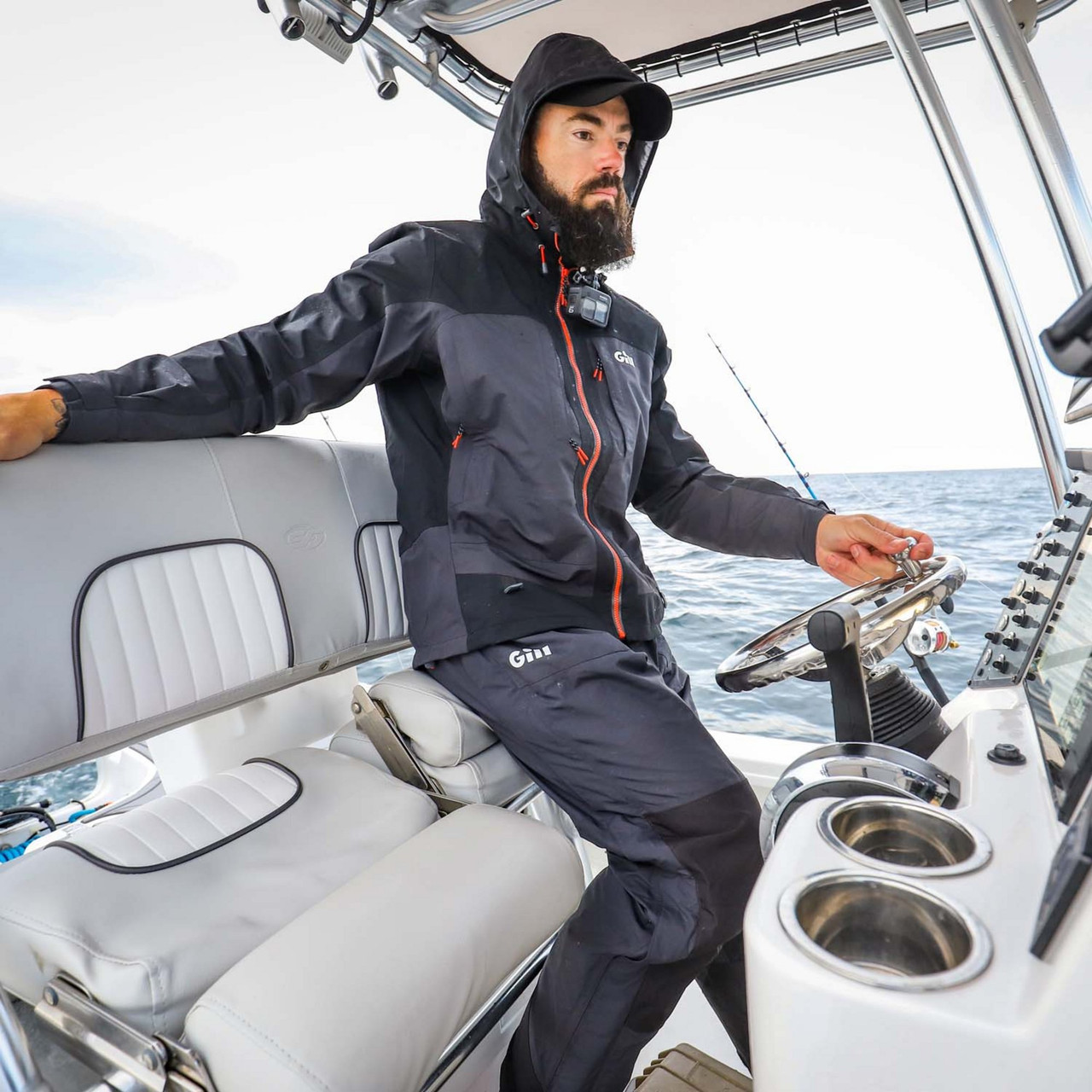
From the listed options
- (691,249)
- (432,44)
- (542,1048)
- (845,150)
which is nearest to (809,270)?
(845,150)

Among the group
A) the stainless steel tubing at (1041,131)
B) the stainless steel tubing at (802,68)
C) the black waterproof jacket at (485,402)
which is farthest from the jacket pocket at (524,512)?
the stainless steel tubing at (802,68)

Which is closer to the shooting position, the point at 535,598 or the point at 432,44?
the point at 535,598

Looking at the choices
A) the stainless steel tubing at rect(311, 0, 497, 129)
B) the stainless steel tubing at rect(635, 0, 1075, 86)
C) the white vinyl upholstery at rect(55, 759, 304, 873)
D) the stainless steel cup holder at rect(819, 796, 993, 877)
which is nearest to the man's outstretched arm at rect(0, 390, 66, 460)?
the white vinyl upholstery at rect(55, 759, 304, 873)

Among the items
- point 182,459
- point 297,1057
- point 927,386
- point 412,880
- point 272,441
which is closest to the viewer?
point 297,1057

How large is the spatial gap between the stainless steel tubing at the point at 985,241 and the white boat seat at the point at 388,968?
1.01 metres

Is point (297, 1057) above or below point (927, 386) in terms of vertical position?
above

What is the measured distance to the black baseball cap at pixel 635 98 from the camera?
141cm

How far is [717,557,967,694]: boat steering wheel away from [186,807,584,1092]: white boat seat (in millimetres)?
331

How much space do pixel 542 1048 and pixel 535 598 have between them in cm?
58

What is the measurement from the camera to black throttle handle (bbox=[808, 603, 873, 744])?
2.21 ft

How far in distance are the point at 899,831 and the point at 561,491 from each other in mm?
891

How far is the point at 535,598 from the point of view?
1.18m

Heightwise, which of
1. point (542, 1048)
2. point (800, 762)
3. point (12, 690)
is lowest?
point (542, 1048)

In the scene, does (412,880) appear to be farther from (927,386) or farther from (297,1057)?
(927,386)
